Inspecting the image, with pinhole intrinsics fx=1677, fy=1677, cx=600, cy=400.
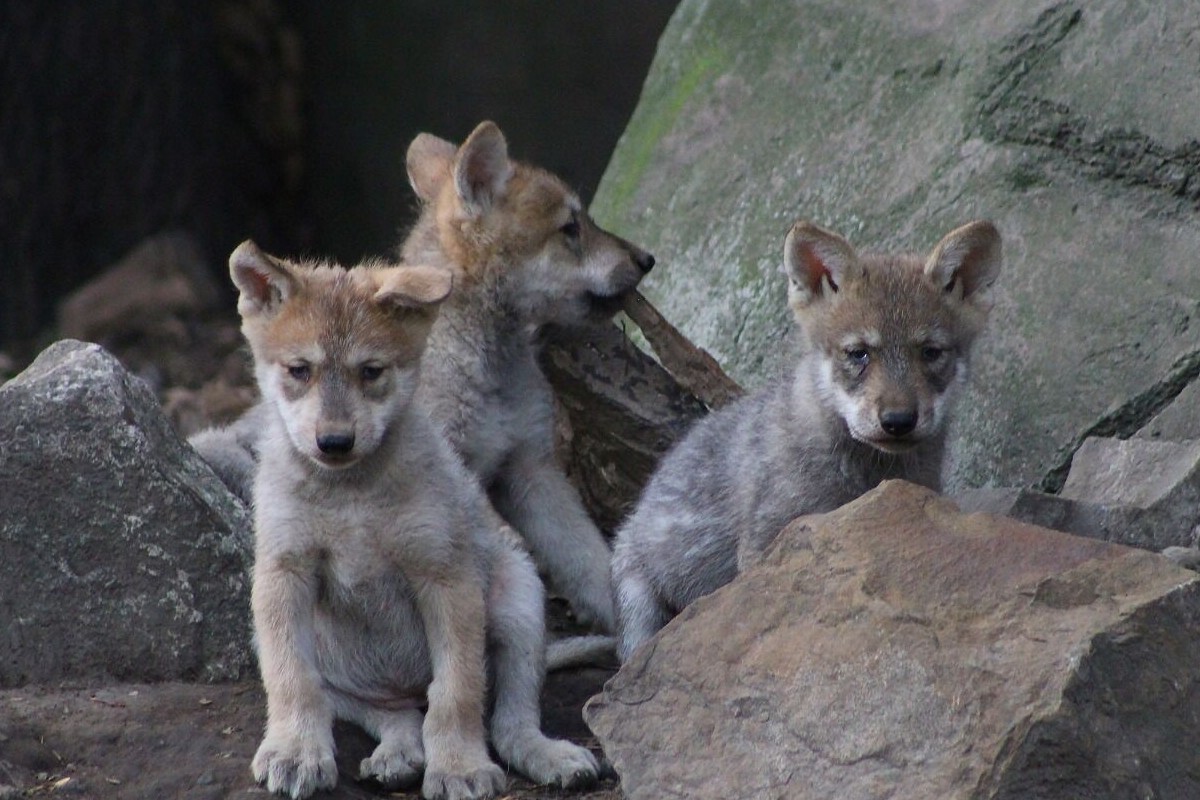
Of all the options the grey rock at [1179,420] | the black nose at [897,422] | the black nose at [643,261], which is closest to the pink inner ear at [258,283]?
the black nose at [897,422]

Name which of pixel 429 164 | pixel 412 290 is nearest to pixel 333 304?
pixel 412 290

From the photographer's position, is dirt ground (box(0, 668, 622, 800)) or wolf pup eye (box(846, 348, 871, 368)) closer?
dirt ground (box(0, 668, 622, 800))

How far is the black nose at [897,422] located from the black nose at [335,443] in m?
1.82

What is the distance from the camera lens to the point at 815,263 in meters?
6.21

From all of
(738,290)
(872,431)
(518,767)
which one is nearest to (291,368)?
(518,767)

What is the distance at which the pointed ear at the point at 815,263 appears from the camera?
6.09 m

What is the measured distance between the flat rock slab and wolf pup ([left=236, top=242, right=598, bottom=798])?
668 mm

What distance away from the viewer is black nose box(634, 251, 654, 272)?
8.01 m

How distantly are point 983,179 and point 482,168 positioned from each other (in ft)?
7.60

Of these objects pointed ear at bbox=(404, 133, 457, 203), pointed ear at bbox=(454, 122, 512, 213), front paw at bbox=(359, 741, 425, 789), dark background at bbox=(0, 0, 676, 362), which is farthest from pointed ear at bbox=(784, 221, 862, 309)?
dark background at bbox=(0, 0, 676, 362)

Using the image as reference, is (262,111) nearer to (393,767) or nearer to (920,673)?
(393,767)

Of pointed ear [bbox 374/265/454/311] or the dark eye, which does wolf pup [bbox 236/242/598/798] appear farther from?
the dark eye

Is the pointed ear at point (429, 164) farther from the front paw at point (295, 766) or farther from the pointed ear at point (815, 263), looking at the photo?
the front paw at point (295, 766)

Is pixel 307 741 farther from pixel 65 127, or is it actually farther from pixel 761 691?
pixel 65 127
